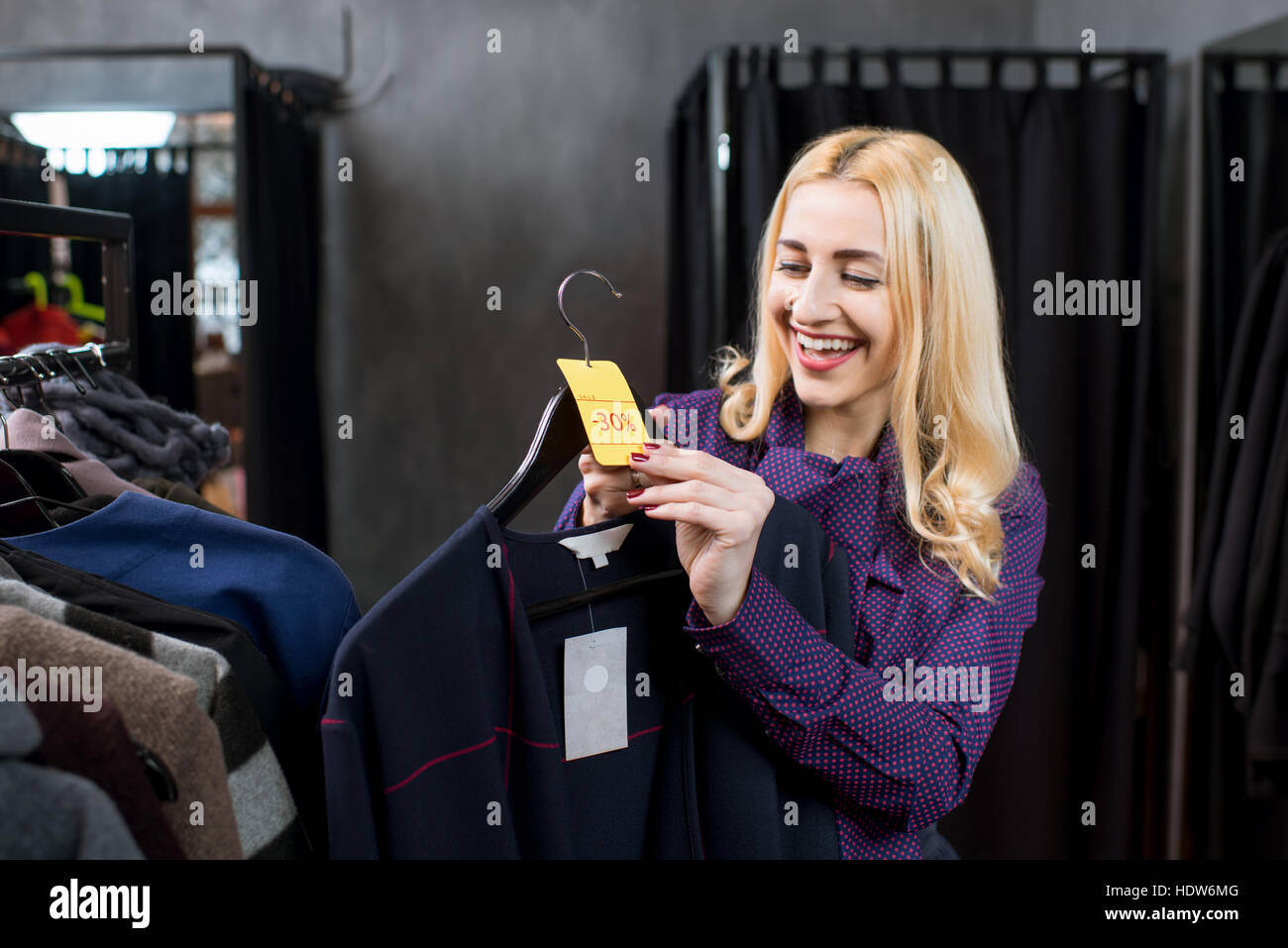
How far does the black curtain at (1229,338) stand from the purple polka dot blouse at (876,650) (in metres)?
0.90

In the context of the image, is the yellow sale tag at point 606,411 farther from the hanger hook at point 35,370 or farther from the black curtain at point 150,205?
the black curtain at point 150,205

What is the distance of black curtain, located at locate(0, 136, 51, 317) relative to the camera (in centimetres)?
245

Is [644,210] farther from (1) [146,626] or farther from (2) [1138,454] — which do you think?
(1) [146,626]

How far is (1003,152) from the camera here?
6.08 feet

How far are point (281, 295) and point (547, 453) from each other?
1.75 metres

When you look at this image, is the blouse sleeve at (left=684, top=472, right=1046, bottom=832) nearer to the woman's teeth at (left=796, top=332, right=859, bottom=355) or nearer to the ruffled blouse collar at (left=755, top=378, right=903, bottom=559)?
the ruffled blouse collar at (left=755, top=378, right=903, bottom=559)

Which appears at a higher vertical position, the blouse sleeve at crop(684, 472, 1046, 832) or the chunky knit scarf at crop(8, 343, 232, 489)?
the chunky knit scarf at crop(8, 343, 232, 489)

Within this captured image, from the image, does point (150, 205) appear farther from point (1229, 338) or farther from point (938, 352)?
point (1229, 338)

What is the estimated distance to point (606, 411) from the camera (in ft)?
2.44

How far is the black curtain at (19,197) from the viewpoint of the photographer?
245 centimetres

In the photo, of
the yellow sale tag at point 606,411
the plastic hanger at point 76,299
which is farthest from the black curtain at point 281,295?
the yellow sale tag at point 606,411

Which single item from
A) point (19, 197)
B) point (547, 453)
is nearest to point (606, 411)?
point (547, 453)

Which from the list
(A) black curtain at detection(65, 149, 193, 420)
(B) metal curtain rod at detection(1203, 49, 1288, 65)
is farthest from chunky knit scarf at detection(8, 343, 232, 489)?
(B) metal curtain rod at detection(1203, 49, 1288, 65)

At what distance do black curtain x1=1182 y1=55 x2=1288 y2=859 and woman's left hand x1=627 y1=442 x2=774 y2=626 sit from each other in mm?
1410
